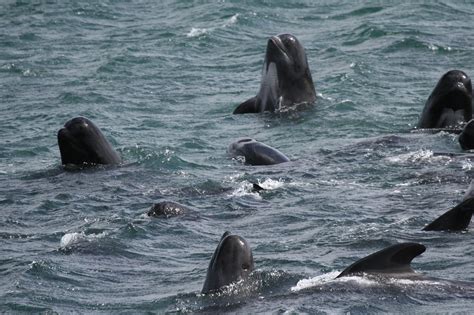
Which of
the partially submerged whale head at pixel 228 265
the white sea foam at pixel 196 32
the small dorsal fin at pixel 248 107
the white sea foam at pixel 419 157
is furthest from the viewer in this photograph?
the white sea foam at pixel 196 32

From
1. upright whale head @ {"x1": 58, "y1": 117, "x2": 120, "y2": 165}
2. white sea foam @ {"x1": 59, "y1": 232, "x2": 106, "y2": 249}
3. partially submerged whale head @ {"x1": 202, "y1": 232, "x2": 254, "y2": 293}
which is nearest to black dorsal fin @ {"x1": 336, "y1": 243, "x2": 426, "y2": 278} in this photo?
partially submerged whale head @ {"x1": 202, "y1": 232, "x2": 254, "y2": 293}

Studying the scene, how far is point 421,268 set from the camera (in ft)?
48.1

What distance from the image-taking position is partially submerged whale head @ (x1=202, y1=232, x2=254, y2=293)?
13602mm

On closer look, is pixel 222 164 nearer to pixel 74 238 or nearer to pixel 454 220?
pixel 74 238

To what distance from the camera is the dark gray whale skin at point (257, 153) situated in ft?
69.1

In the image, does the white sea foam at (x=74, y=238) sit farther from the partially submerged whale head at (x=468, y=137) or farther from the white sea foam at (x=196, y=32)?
the white sea foam at (x=196, y=32)

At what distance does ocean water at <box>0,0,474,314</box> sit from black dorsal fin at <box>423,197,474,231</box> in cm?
12

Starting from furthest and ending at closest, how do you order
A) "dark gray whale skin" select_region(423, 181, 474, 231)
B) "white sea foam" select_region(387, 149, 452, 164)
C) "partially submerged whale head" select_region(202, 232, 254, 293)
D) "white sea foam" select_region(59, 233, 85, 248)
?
"white sea foam" select_region(387, 149, 452, 164)
"white sea foam" select_region(59, 233, 85, 248)
"dark gray whale skin" select_region(423, 181, 474, 231)
"partially submerged whale head" select_region(202, 232, 254, 293)

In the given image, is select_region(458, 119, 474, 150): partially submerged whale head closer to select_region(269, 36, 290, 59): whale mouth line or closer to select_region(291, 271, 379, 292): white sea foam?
select_region(269, 36, 290, 59): whale mouth line

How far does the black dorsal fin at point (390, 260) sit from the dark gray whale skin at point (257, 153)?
787 cm

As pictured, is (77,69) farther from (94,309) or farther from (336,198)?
(94,309)

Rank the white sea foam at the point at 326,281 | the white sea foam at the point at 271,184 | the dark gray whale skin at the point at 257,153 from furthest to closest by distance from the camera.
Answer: the dark gray whale skin at the point at 257,153 < the white sea foam at the point at 271,184 < the white sea foam at the point at 326,281

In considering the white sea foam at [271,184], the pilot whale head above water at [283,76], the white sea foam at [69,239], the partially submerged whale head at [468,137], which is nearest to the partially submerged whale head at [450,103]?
the partially submerged whale head at [468,137]

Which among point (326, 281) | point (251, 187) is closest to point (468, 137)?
point (251, 187)
